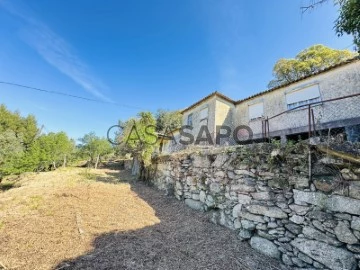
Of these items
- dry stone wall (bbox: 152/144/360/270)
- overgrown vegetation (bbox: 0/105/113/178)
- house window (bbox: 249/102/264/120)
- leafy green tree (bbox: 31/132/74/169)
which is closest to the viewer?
dry stone wall (bbox: 152/144/360/270)

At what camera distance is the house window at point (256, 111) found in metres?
12.1

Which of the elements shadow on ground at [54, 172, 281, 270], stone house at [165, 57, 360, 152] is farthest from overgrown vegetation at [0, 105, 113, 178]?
shadow on ground at [54, 172, 281, 270]

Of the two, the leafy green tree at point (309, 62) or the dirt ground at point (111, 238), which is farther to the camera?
the leafy green tree at point (309, 62)

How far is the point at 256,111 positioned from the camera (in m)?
12.5

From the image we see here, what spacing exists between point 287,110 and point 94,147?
80.3 feet

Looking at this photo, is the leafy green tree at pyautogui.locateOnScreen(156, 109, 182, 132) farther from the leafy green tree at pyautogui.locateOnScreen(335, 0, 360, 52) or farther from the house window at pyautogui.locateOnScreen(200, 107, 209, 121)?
the leafy green tree at pyautogui.locateOnScreen(335, 0, 360, 52)

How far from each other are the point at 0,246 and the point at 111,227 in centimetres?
203

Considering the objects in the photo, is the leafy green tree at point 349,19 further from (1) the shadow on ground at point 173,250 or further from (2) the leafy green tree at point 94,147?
(2) the leafy green tree at point 94,147

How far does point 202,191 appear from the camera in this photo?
596 cm

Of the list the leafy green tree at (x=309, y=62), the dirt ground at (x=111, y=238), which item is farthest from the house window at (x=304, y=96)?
the dirt ground at (x=111, y=238)

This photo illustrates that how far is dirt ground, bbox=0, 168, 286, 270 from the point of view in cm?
344

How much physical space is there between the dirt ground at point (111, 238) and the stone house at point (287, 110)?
12.7 feet

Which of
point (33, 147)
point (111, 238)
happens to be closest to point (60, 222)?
point (111, 238)

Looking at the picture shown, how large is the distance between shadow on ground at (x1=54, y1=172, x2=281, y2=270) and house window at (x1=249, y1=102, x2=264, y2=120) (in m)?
8.91
